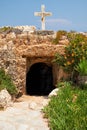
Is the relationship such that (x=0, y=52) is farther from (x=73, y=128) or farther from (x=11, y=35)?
(x=73, y=128)

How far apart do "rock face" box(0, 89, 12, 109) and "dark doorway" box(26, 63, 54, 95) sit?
643cm

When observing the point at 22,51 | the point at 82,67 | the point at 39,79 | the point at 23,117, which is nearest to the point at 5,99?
the point at 23,117

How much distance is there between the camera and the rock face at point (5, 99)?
1166 centimetres

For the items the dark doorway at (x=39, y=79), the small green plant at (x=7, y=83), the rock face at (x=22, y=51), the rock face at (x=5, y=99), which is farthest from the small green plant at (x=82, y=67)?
the dark doorway at (x=39, y=79)

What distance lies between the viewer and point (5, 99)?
11.9 metres

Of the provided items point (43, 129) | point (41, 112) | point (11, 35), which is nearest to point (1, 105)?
A: point (41, 112)

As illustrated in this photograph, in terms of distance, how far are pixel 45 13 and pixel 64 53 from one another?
3.97 meters

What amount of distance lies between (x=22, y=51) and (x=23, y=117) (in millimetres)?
4319

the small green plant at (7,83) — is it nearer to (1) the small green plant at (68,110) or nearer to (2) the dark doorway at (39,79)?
(1) the small green plant at (68,110)

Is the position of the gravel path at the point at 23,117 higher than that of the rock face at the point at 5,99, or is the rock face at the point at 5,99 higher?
the rock face at the point at 5,99

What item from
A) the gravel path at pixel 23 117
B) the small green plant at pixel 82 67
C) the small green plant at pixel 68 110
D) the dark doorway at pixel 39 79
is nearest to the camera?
the small green plant at pixel 68 110

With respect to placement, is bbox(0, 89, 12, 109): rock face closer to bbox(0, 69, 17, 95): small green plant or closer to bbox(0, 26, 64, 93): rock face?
bbox(0, 69, 17, 95): small green plant

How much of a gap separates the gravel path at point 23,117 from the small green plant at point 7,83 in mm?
877

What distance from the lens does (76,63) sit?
13.5 metres
